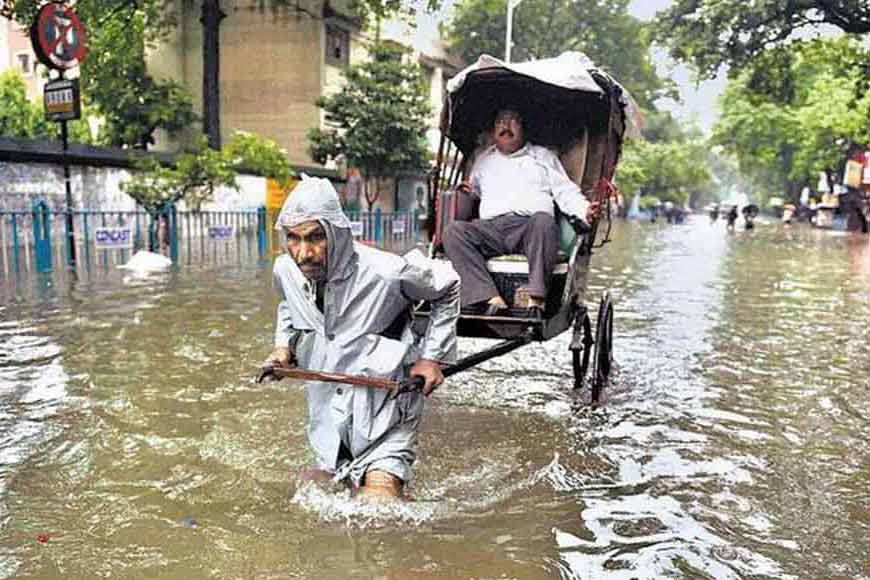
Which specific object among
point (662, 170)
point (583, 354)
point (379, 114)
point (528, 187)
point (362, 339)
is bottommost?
point (583, 354)

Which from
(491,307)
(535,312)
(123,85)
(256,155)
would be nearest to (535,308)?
(535,312)

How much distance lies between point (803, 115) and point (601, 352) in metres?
37.8

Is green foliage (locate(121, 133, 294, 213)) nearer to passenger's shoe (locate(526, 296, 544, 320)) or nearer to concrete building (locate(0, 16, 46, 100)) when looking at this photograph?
passenger's shoe (locate(526, 296, 544, 320))

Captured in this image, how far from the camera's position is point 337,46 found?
A: 25672mm

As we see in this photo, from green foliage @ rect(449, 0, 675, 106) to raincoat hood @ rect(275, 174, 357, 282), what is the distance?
34.2 meters

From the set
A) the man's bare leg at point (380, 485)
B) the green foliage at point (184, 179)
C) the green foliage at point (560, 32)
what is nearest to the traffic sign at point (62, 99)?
the green foliage at point (184, 179)

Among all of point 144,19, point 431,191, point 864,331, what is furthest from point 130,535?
point 144,19

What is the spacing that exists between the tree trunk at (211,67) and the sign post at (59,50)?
695cm

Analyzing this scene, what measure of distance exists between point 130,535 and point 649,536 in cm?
231

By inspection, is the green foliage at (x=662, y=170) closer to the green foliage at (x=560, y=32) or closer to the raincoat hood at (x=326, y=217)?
the green foliage at (x=560, y=32)

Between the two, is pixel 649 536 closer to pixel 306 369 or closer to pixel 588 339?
pixel 306 369

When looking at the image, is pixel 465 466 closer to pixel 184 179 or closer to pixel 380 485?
pixel 380 485

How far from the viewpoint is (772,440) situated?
199 inches

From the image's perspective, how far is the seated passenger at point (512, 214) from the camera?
506 centimetres
